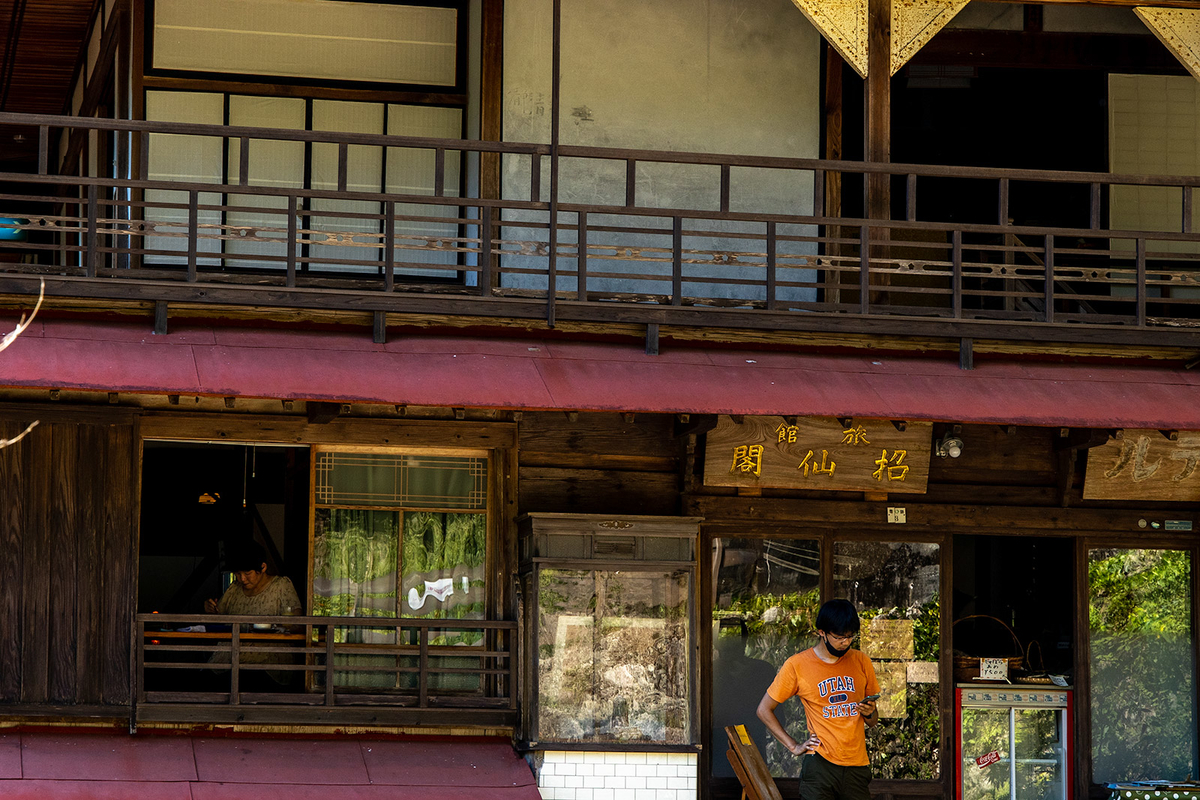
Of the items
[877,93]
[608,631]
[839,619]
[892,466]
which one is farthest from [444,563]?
[877,93]

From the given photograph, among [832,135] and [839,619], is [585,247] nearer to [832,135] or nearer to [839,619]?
[832,135]

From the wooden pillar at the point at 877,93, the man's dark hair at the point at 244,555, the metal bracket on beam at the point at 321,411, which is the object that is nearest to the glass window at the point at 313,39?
the metal bracket on beam at the point at 321,411

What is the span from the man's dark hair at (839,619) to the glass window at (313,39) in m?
5.82

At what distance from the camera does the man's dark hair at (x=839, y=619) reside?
326 inches

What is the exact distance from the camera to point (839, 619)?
828 cm

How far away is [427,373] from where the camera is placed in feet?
31.9

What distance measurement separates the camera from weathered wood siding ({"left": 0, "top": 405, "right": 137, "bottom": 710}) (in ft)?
33.3

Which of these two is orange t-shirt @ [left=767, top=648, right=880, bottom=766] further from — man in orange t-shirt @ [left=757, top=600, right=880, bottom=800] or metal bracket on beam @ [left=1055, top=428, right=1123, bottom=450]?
metal bracket on beam @ [left=1055, top=428, right=1123, bottom=450]

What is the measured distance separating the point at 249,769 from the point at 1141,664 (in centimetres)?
724

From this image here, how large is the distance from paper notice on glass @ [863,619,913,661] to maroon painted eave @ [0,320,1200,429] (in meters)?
2.28

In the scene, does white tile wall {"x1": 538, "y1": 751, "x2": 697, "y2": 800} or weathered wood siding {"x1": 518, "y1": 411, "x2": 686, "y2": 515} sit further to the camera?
weathered wood siding {"x1": 518, "y1": 411, "x2": 686, "y2": 515}

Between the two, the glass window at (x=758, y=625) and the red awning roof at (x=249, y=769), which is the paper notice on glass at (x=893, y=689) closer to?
the glass window at (x=758, y=625)

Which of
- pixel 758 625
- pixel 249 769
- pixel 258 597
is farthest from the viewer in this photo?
pixel 758 625

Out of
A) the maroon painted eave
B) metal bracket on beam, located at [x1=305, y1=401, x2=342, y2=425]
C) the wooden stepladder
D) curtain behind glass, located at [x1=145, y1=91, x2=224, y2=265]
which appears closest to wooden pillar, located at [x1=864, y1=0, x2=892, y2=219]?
the maroon painted eave
